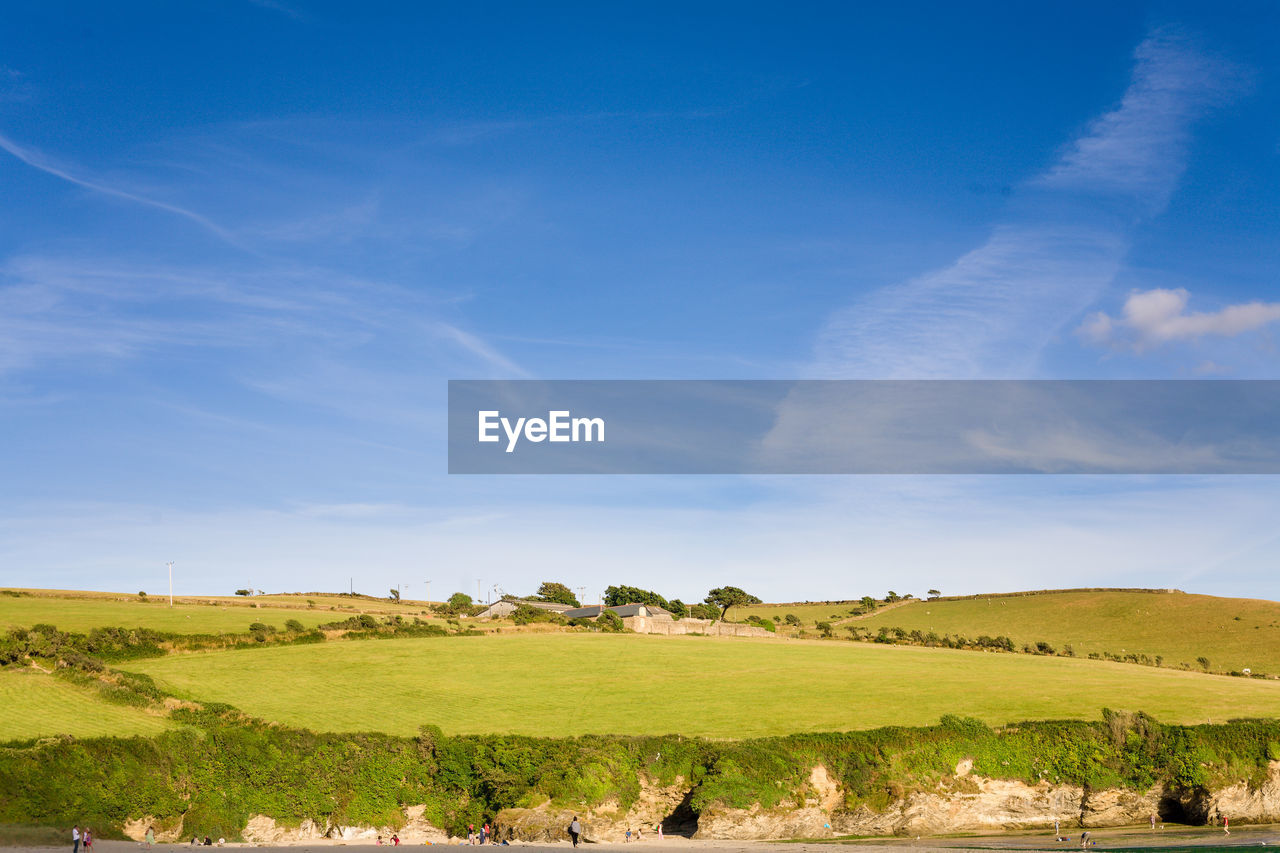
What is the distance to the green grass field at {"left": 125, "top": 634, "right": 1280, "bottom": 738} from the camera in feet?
218

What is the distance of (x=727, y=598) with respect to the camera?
189m

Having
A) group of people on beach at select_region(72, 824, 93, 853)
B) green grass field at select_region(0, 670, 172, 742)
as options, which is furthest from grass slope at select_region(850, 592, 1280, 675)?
group of people on beach at select_region(72, 824, 93, 853)

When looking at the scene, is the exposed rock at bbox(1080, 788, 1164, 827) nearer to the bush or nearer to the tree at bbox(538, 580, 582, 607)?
the bush

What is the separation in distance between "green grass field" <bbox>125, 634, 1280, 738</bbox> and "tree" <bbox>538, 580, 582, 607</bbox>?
Result: 80972mm

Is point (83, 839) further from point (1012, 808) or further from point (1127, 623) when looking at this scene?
point (1127, 623)

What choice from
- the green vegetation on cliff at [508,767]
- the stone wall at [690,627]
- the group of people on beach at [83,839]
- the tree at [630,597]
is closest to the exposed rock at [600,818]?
the green vegetation on cliff at [508,767]

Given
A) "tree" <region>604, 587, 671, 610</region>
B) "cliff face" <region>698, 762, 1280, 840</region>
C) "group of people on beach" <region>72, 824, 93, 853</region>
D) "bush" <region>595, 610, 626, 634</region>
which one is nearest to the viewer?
"group of people on beach" <region>72, 824, 93, 853</region>

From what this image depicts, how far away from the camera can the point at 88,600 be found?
11069cm

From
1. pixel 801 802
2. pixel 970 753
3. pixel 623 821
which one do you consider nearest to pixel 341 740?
pixel 623 821

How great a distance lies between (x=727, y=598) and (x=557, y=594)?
34.4 metres

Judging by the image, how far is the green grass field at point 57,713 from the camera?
187 feet

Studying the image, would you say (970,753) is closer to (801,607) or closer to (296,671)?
(296,671)

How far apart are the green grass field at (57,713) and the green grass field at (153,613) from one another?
21.3 m

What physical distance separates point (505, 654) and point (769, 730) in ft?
113
